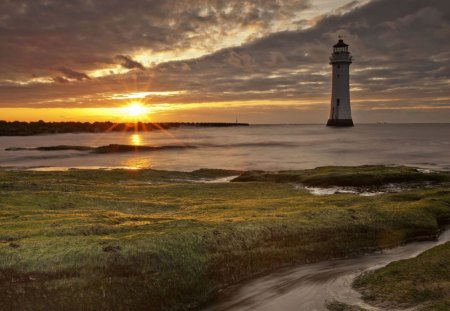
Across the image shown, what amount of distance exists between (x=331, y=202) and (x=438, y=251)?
13297 millimetres

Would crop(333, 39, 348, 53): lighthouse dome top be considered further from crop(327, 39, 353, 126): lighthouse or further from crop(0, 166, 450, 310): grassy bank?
crop(0, 166, 450, 310): grassy bank

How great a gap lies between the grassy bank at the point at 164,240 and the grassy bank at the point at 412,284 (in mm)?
4176

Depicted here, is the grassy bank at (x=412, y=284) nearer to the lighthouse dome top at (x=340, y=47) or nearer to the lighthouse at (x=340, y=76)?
the lighthouse at (x=340, y=76)

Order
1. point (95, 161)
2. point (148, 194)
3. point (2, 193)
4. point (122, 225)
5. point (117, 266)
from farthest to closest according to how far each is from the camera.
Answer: point (95, 161), point (148, 194), point (2, 193), point (122, 225), point (117, 266)

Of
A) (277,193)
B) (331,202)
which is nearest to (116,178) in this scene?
(277,193)

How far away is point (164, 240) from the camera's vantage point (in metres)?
18.4

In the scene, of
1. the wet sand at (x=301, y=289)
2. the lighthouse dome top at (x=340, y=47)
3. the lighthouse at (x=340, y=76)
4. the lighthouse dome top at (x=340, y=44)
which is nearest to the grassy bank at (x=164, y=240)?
the wet sand at (x=301, y=289)

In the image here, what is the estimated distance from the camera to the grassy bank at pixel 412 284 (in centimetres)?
1495

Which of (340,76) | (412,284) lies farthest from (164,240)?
(340,76)

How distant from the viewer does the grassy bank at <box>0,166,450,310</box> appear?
1509cm

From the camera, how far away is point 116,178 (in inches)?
2076

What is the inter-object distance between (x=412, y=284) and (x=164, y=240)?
407 inches

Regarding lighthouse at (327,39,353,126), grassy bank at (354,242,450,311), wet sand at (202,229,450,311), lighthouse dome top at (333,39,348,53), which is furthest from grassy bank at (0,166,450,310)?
lighthouse dome top at (333,39,348,53)

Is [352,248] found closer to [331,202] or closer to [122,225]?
[331,202]
